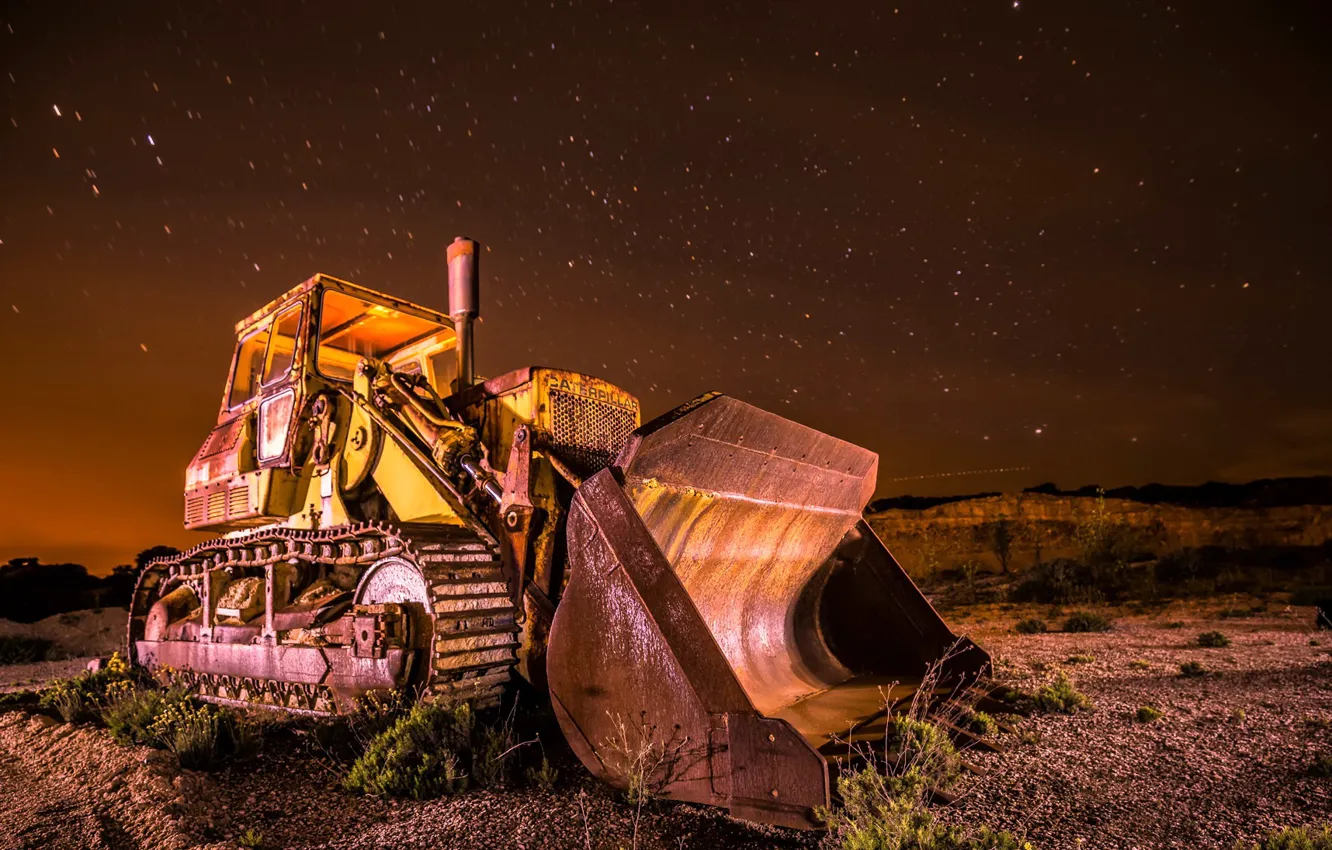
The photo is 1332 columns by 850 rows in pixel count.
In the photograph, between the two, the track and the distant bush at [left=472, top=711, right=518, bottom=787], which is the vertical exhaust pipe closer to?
the track

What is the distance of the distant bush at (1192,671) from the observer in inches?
296

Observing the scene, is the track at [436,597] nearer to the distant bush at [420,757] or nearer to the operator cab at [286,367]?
the distant bush at [420,757]

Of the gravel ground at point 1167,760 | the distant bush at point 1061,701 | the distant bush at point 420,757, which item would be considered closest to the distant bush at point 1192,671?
the gravel ground at point 1167,760

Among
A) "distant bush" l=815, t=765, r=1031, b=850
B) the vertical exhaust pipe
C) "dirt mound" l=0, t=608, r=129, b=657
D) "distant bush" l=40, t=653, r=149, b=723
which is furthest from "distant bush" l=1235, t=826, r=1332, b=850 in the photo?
"dirt mound" l=0, t=608, r=129, b=657

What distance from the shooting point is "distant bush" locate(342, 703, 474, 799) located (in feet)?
13.0

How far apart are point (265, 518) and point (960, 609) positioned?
16.4m

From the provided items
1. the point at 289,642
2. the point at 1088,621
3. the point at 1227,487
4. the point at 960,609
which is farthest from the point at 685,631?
the point at 1227,487

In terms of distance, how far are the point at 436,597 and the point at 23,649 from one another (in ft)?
52.8

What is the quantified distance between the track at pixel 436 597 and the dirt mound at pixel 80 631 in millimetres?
13472

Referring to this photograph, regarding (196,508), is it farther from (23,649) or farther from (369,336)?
(23,649)

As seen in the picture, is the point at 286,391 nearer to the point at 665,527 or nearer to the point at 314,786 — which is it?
the point at 314,786

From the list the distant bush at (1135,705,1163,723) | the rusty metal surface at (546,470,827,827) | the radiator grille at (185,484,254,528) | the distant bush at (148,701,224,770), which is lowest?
the distant bush at (1135,705,1163,723)

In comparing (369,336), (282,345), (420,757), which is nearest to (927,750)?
(420,757)

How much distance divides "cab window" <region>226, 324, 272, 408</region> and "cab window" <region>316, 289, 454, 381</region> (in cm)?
54
